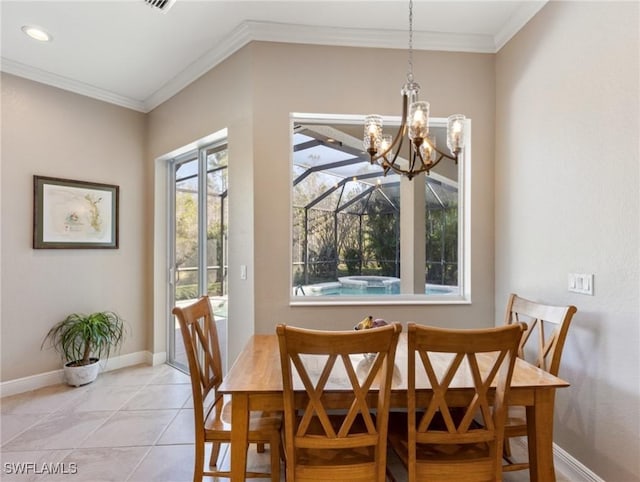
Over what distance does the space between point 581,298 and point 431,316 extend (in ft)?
3.33

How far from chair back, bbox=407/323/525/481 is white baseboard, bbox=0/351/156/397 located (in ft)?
10.6

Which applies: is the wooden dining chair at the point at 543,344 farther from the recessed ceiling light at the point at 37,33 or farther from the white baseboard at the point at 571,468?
the recessed ceiling light at the point at 37,33

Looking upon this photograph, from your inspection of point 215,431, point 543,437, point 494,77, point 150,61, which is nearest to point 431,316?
point 543,437

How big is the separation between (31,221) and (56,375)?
149 cm

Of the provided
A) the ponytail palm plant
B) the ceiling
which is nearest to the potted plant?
the ponytail palm plant

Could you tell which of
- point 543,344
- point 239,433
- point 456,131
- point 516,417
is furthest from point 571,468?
point 456,131

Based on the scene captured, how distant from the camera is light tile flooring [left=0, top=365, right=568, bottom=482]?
1933mm

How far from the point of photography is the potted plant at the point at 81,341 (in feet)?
10.1

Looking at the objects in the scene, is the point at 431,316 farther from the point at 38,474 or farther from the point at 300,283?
the point at 38,474

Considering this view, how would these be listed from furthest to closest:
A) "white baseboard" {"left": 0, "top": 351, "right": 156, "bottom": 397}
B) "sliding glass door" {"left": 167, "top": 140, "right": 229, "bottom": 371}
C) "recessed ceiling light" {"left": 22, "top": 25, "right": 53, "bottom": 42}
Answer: "sliding glass door" {"left": 167, "top": 140, "right": 229, "bottom": 371}
"white baseboard" {"left": 0, "top": 351, "right": 156, "bottom": 397}
"recessed ceiling light" {"left": 22, "top": 25, "right": 53, "bottom": 42}

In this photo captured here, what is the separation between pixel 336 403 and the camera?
138 cm

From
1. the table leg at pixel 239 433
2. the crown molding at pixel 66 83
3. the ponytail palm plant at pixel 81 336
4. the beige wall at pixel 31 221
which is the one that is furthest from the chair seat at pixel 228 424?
the crown molding at pixel 66 83

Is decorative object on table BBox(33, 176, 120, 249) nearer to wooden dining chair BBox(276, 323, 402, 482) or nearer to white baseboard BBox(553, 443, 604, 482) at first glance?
wooden dining chair BBox(276, 323, 402, 482)

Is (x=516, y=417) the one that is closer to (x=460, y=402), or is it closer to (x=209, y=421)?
(x=460, y=402)
